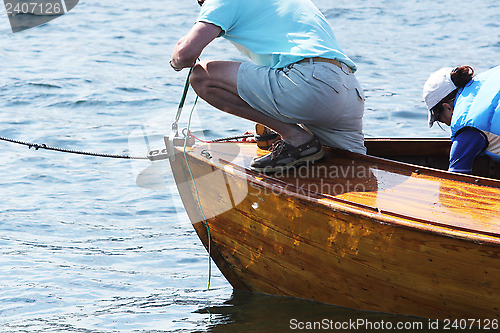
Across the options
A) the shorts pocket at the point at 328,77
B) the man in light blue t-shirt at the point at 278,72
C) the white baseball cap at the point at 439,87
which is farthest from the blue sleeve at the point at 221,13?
the white baseball cap at the point at 439,87

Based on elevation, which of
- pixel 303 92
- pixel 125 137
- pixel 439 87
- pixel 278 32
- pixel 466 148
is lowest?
pixel 125 137

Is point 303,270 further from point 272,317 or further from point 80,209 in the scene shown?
point 80,209

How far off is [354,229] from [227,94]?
0.95 metres

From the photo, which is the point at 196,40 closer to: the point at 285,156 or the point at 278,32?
the point at 278,32

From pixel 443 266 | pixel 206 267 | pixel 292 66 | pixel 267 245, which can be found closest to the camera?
pixel 443 266

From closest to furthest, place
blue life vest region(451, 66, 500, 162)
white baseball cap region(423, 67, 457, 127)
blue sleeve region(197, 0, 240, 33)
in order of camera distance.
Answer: blue sleeve region(197, 0, 240, 33) < blue life vest region(451, 66, 500, 162) < white baseball cap region(423, 67, 457, 127)

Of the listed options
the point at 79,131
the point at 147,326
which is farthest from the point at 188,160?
the point at 79,131

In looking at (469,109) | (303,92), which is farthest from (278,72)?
(469,109)

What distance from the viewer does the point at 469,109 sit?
146 inches

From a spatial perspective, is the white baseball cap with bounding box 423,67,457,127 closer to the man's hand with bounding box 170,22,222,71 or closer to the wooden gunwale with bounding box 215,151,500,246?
the wooden gunwale with bounding box 215,151,500,246

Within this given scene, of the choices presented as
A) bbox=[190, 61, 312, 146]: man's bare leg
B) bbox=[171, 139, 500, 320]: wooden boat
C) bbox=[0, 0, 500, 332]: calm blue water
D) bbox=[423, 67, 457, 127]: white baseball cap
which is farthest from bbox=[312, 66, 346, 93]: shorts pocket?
bbox=[0, 0, 500, 332]: calm blue water

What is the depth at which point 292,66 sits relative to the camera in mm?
3557

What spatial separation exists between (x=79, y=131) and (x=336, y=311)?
4.91 meters

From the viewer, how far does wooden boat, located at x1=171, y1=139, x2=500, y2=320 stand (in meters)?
3.14
